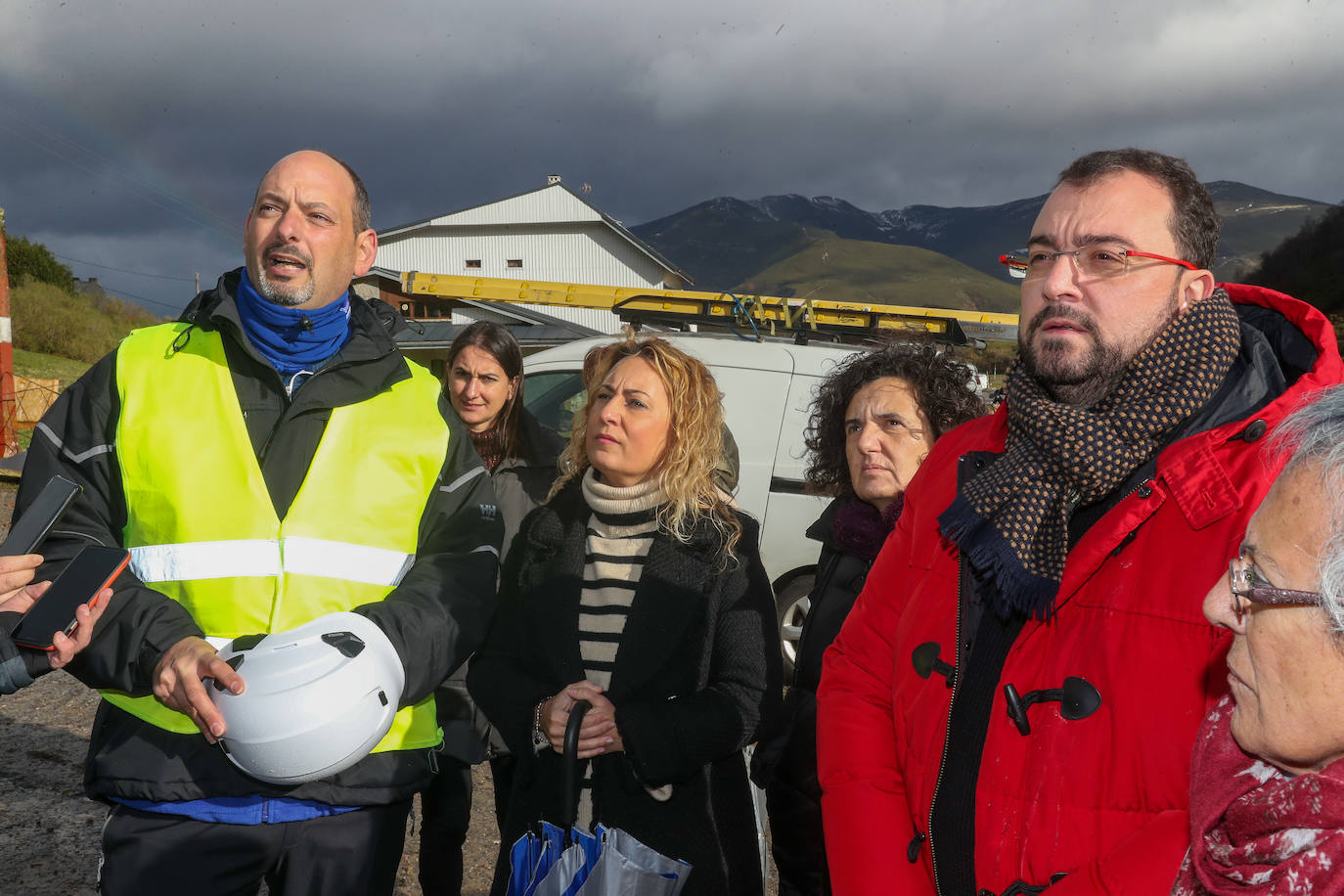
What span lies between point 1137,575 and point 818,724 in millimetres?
775

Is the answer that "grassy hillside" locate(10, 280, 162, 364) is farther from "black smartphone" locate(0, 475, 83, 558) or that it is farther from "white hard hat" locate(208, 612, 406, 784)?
"white hard hat" locate(208, 612, 406, 784)

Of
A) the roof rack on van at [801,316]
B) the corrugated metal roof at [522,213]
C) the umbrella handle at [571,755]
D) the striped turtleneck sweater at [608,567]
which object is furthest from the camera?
the corrugated metal roof at [522,213]

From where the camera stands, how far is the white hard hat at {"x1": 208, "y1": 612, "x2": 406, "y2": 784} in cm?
183

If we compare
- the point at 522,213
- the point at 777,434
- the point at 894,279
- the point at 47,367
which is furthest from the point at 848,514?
the point at 894,279

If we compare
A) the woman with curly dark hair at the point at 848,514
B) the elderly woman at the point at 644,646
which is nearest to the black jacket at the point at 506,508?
the elderly woman at the point at 644,646

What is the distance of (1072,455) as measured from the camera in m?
1.60

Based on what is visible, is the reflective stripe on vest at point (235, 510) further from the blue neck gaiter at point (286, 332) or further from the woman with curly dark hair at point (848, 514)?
the woman with curly dark hair at point (848, 514)

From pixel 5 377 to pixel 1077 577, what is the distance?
1758cm

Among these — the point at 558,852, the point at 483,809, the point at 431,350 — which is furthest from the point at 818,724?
the point at 431,350

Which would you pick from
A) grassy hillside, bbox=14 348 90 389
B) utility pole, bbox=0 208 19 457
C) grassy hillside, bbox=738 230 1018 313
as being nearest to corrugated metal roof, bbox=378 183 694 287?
grassy hillside, bbox=14 348 90 389

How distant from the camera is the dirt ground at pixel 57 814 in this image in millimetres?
3629

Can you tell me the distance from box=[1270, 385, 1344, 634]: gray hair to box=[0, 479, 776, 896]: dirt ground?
279 centimetres

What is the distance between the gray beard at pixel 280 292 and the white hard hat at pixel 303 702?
783mm

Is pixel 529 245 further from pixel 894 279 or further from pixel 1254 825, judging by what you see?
pixel 894 279
